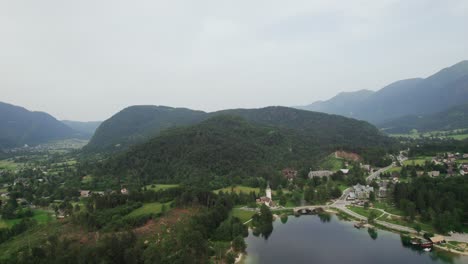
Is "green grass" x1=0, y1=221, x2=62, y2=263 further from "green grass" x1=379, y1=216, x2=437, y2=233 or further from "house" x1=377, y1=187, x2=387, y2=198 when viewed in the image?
"house" x1=377, y1=187, x2=387, y2=198

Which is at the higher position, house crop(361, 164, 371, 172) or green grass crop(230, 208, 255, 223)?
house crop(361, 164, 371, 172)

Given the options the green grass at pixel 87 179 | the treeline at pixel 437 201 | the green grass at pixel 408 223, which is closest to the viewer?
the treeline at pixel 437 201

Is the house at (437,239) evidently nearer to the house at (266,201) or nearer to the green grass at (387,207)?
the green grass at (387,207)

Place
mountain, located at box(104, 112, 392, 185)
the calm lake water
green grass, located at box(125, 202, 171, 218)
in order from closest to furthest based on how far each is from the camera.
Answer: the calm lake water
green grass, located at box(125, 202, 171, 218)
mountain, located at box(104, 112, 392, 185)

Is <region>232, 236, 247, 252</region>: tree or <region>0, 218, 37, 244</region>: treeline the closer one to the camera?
<region>232, 236, 247, 252</region>: tree

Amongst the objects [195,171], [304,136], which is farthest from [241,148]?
[304,136]

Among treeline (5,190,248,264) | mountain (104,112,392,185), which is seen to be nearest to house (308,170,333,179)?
mountain (104,112,392,185)

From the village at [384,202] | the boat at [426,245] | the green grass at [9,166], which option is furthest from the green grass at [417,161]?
the green grass at [9,166]
